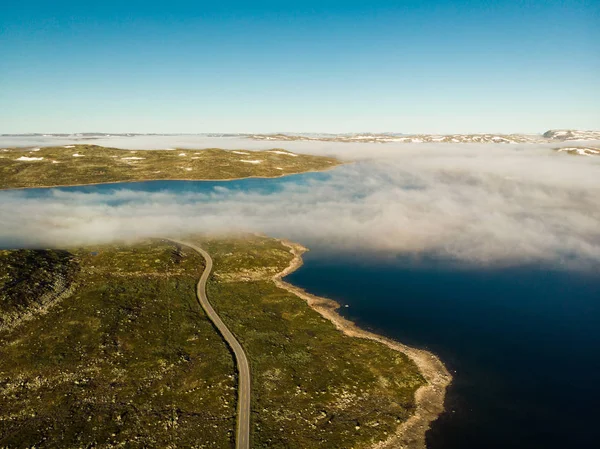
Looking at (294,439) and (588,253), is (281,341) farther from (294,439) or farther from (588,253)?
(588,253)

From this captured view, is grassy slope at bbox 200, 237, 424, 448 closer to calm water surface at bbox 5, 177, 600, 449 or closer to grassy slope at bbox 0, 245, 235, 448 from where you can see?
grassy slope at bbox 0, 245, 235, 448

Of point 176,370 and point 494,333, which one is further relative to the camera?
point 494,333

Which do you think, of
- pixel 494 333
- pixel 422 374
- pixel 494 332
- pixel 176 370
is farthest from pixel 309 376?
pixel 494 332

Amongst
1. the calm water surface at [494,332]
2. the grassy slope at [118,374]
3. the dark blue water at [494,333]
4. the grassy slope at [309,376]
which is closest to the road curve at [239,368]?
the grassy slope at [309,376]

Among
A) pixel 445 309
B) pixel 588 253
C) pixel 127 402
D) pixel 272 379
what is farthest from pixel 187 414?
pixel 588 253

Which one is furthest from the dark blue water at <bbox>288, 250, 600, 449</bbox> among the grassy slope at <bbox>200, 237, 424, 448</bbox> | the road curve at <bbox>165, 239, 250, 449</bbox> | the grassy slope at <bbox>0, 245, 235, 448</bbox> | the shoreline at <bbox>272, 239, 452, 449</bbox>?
the grassy slope at <bbox>0, 245, 235, 448</bbox>

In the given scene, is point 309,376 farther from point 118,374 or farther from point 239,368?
point 118,374
